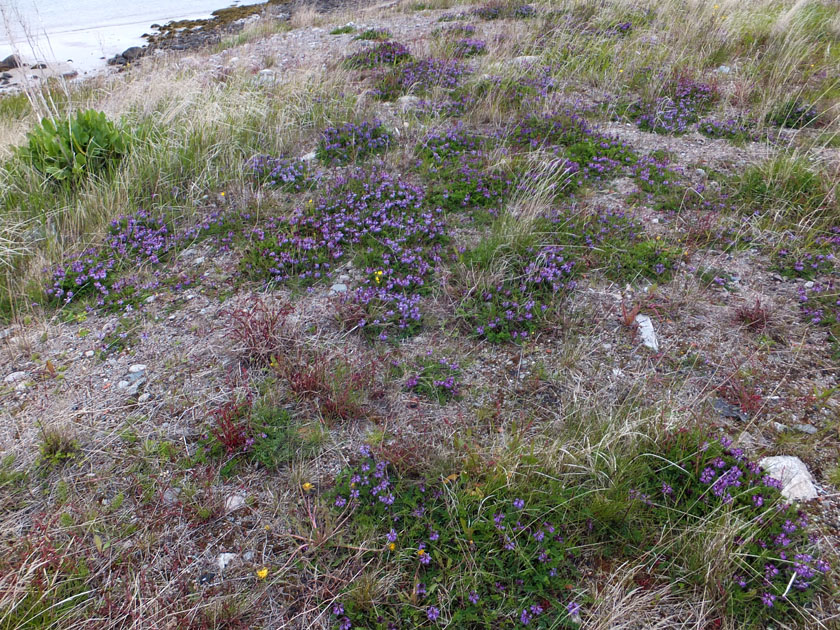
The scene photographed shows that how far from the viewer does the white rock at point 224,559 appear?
2.73 m

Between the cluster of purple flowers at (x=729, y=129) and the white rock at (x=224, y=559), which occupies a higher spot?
the cluster of purple flowers at (x=729, y=129)

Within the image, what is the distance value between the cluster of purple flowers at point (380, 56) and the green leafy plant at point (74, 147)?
451 cm

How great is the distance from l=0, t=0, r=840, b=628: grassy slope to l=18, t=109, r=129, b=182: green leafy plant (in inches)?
9.6

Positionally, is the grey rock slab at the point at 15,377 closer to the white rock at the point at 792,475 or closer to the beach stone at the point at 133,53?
the white rock at the point at 792,475

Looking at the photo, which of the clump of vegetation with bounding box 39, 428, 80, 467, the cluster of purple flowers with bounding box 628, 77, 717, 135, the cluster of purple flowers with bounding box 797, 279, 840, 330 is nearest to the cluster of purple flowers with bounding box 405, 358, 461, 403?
the clump of vegetation with bounding box 39, 428, 80, 467

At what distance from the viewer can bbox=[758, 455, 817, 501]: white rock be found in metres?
2.87

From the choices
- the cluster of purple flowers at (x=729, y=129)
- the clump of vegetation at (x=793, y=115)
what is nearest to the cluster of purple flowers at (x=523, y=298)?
the cluster of purple flowers at (x=729, y=129)

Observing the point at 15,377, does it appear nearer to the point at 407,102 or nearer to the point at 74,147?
the point at 74,147

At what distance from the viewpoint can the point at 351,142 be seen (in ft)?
20.8

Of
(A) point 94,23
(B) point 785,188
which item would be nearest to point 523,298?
(B) point 785,188

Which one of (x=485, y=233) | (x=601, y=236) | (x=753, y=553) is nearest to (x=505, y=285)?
(x=485, y=233)

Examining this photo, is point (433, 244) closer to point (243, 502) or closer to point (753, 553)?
point (243, 502)

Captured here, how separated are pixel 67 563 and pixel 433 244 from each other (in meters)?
3.48

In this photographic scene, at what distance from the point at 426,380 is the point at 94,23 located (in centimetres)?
2430
